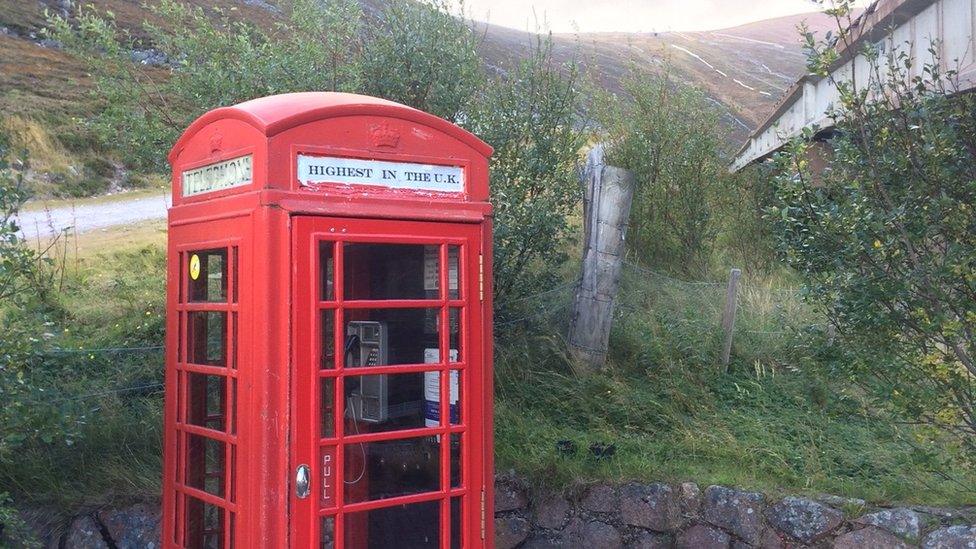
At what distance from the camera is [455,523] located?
396 cm

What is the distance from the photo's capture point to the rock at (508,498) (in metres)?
5.53

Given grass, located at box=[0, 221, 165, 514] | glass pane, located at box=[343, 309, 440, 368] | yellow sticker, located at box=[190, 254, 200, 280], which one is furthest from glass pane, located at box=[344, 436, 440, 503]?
grass, located at box=[0, 221, 165, 514]

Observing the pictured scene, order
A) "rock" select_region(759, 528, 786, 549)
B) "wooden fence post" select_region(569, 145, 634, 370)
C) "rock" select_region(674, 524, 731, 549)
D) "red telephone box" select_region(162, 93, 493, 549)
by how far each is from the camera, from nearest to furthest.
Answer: "red telephone box" select_region(162, 93, 493, 549), "rock" select_region(759, 528, 786, 549), "rock" select_region(674, 524, 731, 549), "wooden fence post" select_region(569, 145, 634, 370)

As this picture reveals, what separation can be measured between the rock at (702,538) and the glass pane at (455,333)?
222 centimetres

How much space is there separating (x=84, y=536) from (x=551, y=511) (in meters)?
2.85

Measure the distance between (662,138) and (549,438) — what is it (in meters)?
5.32

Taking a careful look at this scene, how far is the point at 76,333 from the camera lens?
702cm

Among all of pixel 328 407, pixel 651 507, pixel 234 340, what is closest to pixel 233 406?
pixel 234 340

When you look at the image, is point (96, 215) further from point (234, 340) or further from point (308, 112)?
point (308, 112)

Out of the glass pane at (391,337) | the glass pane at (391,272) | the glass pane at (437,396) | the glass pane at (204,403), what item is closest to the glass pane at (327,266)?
the glass pane at (391,272)

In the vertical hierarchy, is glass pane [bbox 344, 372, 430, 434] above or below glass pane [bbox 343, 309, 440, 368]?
below

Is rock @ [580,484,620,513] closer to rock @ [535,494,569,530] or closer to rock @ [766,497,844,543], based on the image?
rock @ [535,494,569,530]

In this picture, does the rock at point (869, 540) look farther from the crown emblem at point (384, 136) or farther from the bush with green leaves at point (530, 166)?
the crown emblem at point (384, 136)

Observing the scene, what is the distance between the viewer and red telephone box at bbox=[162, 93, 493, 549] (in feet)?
11.4
